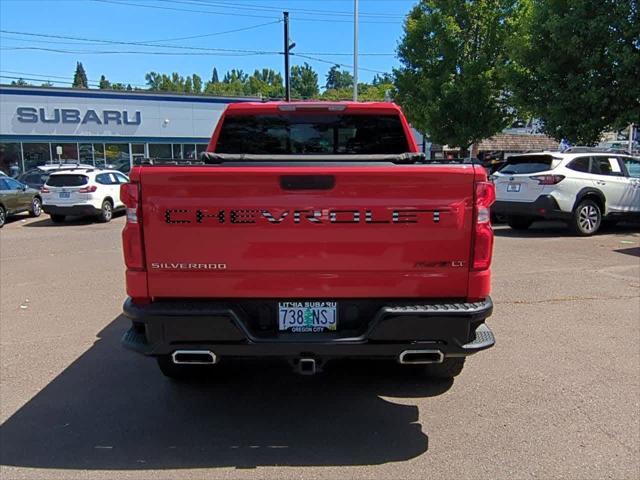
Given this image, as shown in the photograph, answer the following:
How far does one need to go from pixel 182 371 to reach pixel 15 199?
47.8 ft

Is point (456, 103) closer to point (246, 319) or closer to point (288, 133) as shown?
point (288, 133)

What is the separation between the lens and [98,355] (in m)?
4.96

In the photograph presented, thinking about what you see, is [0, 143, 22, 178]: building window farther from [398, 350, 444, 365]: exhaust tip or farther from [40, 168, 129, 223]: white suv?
[398, 350, 444, 365]: exhaust tip

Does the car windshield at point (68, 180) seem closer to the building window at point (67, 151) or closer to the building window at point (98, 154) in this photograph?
the building window at point (67, 151)

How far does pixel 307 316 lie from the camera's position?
3.22 meters

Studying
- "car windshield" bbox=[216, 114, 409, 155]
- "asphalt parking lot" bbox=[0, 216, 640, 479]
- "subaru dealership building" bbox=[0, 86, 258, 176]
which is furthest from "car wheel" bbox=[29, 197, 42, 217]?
"car windshield" bbox=[216, 114, 409, 155]

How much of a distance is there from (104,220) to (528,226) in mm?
11950

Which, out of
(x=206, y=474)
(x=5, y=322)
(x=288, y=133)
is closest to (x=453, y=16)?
(x=288, y=133)

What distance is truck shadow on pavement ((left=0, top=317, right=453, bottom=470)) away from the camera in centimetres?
329

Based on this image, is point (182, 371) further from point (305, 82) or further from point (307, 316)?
point (305, 82)

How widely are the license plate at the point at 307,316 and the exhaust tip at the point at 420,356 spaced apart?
45 cm

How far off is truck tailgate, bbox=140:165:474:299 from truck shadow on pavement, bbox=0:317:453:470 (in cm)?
101

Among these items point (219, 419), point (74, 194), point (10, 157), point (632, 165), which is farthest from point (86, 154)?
point (219, 419)

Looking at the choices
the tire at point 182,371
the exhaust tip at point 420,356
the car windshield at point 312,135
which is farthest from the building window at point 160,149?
the exhaust tip at point 420,356
